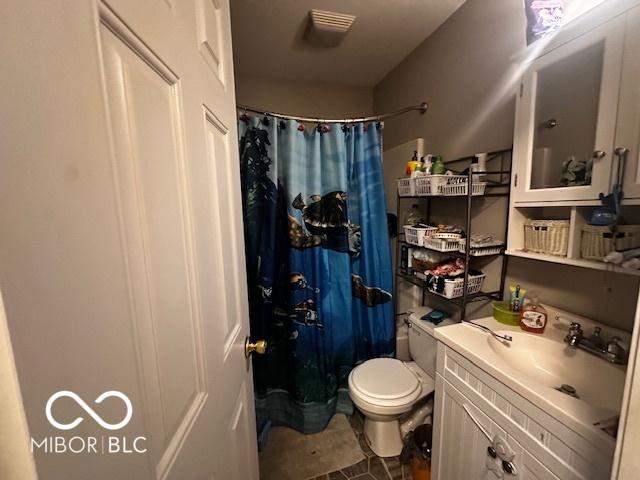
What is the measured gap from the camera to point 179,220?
474mm

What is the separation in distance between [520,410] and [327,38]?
211 cm

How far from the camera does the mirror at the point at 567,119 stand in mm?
907

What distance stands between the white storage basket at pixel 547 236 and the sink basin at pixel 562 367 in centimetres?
35

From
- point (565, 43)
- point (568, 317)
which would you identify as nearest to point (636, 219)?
point (568, 317)

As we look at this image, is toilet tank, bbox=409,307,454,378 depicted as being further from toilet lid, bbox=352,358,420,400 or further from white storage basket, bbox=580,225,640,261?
white storage basket, bbox=580,225,640,261

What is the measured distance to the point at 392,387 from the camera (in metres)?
1.46

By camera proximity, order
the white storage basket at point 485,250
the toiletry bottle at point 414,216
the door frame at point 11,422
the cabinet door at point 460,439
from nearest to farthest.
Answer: the door frame at point 11,422 → the cabinet door at point 460,439 → the white storage basket at point 485,250 → the toiletry bottle at point 414,216

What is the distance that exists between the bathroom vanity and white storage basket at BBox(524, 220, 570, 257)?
0.98ft

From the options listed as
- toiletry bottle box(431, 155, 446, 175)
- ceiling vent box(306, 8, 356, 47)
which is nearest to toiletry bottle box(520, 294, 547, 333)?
toiletry bottle box(431, 155, 446, 175)

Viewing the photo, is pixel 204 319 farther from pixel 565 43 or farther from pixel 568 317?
pixel 565 43

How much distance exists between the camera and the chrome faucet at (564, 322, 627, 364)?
2.90 feet

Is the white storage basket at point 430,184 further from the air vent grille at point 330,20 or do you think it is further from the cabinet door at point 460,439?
the air vent grille at point 330,20

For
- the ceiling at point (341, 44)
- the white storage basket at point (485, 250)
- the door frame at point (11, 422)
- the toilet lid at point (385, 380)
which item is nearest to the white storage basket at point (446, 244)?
the white storage basket at point (485, 250)

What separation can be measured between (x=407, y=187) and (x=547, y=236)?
2.58 ft
